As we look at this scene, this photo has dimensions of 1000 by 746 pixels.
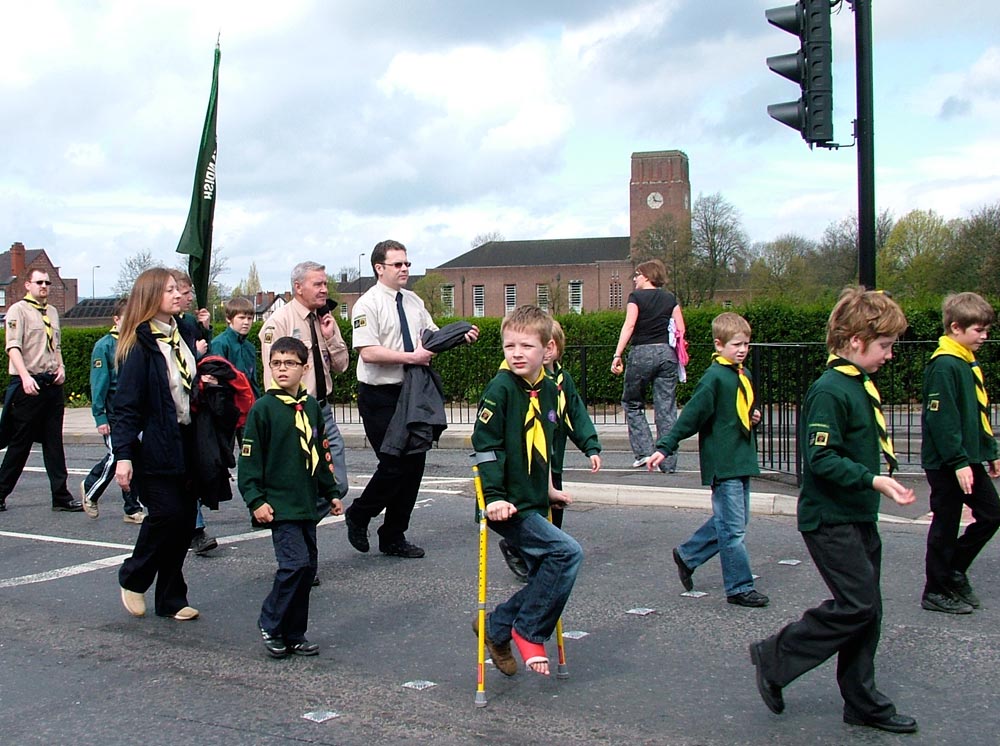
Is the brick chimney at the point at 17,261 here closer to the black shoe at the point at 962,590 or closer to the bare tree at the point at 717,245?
the bare tree at the point at 717,245

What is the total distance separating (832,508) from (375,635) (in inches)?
96.5

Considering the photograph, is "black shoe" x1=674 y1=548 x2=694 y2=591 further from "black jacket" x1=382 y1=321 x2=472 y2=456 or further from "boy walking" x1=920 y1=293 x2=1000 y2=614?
"black jacket" x1=382 y1=321 x2=472 y2=456

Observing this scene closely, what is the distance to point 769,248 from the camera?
7075 centimetres

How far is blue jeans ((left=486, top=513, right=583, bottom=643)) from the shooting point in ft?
15.2

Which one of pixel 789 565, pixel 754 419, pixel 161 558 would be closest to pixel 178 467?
pixel 161 558

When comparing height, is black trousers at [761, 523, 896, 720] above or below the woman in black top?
below

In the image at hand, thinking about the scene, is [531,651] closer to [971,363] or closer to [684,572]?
[684,572]

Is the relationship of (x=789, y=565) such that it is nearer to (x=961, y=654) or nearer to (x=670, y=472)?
(x=961, y=654)

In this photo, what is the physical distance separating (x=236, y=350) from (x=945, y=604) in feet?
Result: 19.9

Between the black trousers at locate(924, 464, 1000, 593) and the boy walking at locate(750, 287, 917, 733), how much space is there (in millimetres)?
1724

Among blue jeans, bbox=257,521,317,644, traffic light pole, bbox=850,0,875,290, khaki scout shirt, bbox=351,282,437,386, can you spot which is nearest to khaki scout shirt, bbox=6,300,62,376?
khaki scout shirt, bbox=351,282,437,386

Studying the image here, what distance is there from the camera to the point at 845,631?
413 centimetres

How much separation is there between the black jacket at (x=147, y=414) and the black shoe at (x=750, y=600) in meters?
3.02

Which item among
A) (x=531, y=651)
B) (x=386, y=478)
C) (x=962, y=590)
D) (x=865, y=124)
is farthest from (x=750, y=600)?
(x=865, y=124)
